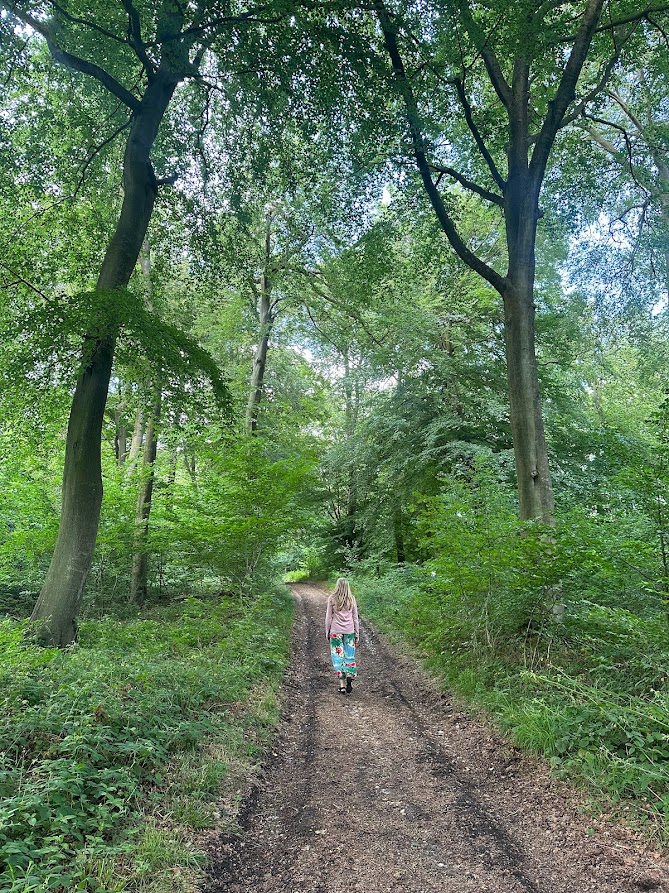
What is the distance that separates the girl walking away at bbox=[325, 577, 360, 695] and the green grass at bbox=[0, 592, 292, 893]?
1.34 metres

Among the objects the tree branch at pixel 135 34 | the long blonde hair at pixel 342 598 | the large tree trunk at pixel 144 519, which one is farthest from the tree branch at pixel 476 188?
the long blonde hair at pixel 342 598

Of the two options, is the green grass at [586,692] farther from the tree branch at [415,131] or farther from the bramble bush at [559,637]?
the tree branch at [415,131]

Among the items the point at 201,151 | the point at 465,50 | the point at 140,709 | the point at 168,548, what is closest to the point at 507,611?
the point at 140,709

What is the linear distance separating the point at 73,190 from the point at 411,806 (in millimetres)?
11367

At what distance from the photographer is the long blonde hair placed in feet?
24.6

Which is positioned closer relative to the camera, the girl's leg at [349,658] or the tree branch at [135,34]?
the tree branch at [135,34]

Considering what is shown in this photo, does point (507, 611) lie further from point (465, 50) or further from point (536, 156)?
point (465, 50)

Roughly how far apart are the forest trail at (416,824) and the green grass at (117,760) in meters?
0.34

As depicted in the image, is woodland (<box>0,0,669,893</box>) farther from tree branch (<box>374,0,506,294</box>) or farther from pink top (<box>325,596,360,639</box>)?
pink top (<box>325,596,360,639</box>)

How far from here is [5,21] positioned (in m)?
6.47

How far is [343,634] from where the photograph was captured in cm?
724

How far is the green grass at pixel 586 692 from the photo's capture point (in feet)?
11.7

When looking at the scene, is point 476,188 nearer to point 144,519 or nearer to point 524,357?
point 524,357

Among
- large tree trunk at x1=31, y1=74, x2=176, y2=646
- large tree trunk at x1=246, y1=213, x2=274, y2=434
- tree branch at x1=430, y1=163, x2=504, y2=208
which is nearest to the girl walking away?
large tree trunk at x1=31, y1=74, x2=176, y2=646
